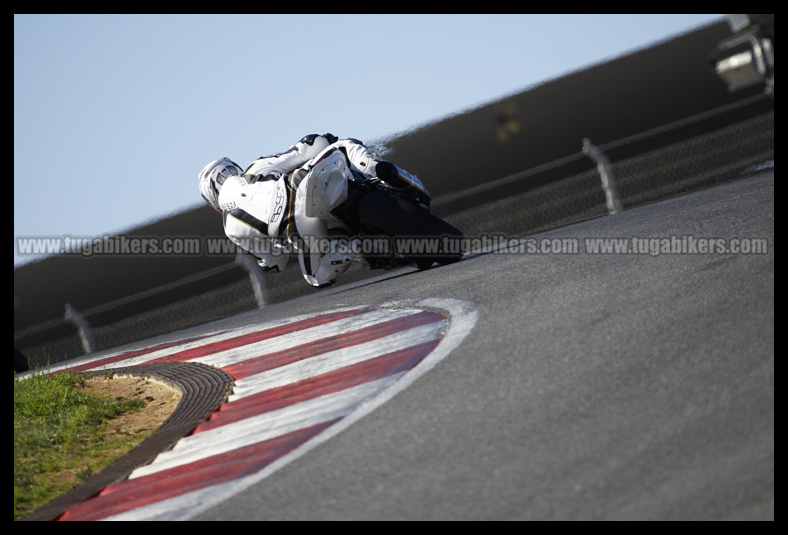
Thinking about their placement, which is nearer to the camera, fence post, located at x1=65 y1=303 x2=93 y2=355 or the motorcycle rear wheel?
the motorcycle rear wheel

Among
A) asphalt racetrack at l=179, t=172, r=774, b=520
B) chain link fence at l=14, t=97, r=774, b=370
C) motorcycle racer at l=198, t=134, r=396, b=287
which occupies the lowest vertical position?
asphalt racetrack at l=179, t=172, r=774, b=520

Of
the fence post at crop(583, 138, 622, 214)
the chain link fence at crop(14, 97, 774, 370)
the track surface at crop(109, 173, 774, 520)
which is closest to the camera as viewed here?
the track surface at crop(109, 173, 774, 520)

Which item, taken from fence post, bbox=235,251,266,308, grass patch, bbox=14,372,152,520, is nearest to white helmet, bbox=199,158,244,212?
fence post, bbox=235,251,266,308

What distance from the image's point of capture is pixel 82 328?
1008cm

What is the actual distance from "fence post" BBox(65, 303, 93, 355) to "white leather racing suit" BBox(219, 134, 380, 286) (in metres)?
3.42

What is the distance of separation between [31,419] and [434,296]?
2617 millimetres

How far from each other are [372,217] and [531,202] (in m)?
4.00

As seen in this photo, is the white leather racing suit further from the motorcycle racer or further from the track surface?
the track surface

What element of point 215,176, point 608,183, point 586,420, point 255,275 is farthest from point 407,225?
point 586,420

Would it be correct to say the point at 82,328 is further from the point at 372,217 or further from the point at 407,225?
the point at 407,225

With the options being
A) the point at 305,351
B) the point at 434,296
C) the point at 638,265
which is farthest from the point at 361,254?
the point at 638,265

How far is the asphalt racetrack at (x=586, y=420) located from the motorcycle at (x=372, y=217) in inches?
92.3

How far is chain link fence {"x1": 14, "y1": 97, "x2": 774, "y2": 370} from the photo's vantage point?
10.0 m
